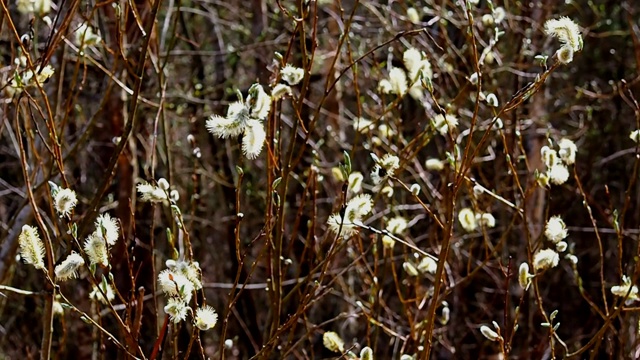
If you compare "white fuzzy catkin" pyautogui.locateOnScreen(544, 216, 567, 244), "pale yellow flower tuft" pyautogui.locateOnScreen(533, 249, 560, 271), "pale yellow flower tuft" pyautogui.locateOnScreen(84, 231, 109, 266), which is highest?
"pale yellow flower tuft" pyautogui.locateOnScreen(84, 231, 109, 266)

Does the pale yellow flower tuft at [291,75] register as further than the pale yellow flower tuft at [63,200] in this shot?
Yes

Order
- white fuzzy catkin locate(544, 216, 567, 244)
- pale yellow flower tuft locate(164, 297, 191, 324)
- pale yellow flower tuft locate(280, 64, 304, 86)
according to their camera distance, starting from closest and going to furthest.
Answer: pale yellow flower tuft locate(164, 297, 191, 324) → pale yellow flower tuft locate(280, 64, 304, 86) → white fuzzy catkin locate(544, 216, 567, 244)

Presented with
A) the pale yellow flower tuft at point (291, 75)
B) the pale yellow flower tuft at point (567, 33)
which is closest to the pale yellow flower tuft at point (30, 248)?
the pale yellow flower tuft at point (291, 75)

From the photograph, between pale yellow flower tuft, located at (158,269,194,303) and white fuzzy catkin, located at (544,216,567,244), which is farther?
white fuzzy catkin, located at (544,216,567,244)

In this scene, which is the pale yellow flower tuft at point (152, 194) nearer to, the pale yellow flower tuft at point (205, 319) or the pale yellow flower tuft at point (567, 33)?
the pale yellow flower tuft at point (205, 319)

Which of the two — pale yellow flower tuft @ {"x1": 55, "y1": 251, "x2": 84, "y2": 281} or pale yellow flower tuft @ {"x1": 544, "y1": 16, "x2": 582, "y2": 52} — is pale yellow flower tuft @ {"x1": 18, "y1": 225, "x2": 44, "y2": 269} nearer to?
pale yellow flower tuft @ {"x1": 55, "y1": 251, "x2": 84, "y2": 281}

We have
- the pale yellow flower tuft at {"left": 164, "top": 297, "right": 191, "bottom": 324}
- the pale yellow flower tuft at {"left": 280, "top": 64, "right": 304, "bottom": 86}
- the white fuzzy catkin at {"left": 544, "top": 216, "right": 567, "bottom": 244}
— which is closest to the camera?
the pale yellow flower tuft at {"left": 164, "top": 297, "right": 191, "bottom": 324}

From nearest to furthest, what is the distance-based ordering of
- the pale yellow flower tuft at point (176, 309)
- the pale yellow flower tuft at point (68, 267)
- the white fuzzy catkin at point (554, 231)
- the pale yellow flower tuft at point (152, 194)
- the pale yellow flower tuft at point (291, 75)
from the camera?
1. the pale yellow flower tuft at point (176, 309)
2. the pale yellow flower tuft at point (68, 267)
3. the pale yellow flower tuft at point (152, 194)
4. the pale yellow flower tuft at point (291, 75)
5. the white fuzzy catkin at point (554, 231)

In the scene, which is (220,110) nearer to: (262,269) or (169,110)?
(169,110)

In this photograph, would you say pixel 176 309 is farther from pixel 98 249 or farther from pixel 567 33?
pixel 567 33

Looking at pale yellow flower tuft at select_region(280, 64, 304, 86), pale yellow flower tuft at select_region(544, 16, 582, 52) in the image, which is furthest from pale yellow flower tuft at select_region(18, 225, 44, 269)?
pale yellow flower tuft at select_region(544, 16, 582, 52)

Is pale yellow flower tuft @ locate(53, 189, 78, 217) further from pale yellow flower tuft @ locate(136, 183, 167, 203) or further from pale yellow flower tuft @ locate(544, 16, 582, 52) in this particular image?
pale yellow flower tuft @ locate(544, 16, 582, 52)

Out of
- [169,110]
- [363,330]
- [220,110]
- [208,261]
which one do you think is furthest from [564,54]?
[208,261]

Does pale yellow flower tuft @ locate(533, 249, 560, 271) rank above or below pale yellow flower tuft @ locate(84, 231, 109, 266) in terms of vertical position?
below
